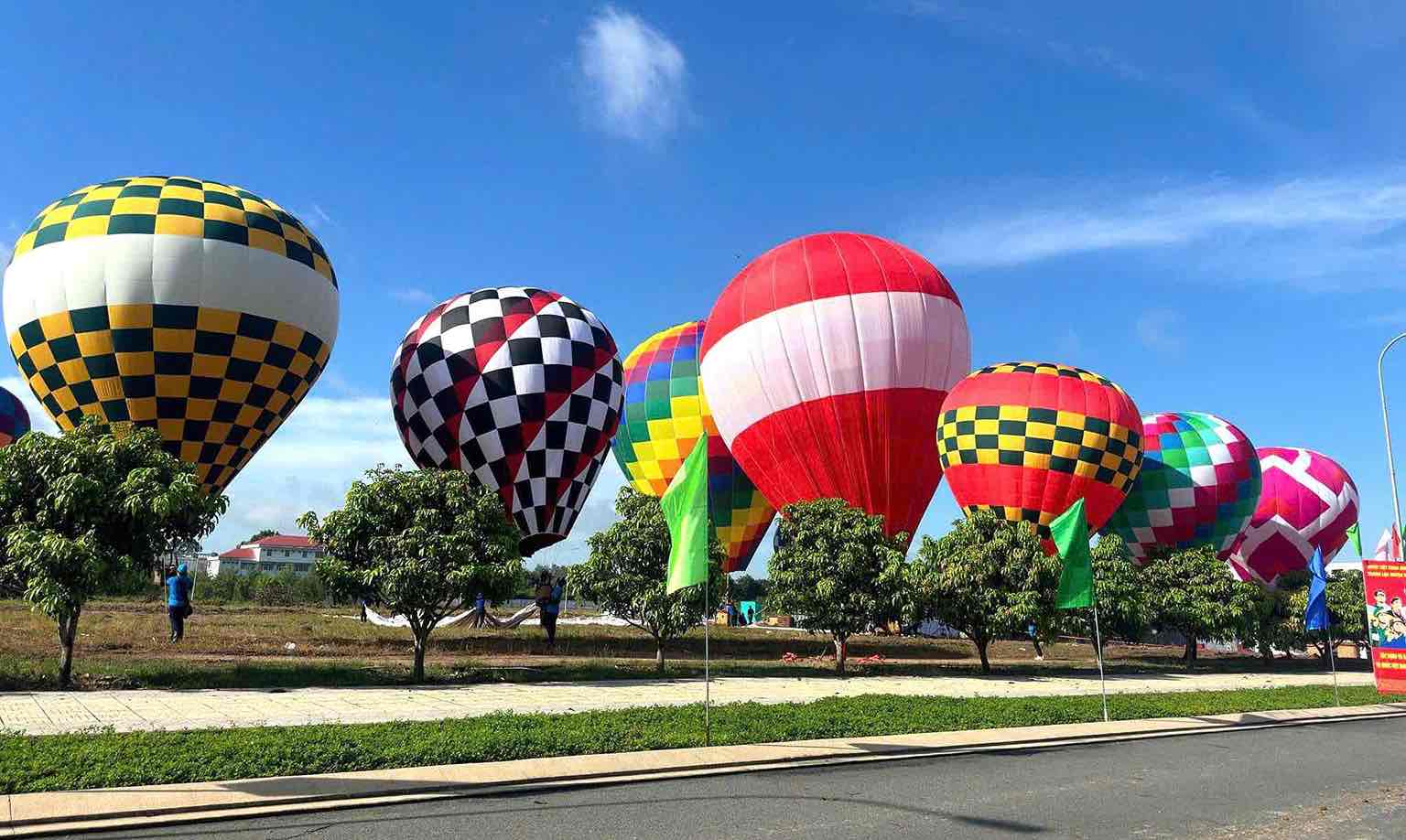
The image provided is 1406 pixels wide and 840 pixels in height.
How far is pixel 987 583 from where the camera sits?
27.8 m

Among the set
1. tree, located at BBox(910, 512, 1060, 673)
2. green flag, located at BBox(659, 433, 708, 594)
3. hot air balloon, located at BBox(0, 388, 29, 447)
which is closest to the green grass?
green flag, located at BBox(659, 433, 708, 594)

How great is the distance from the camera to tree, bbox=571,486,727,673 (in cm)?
2522

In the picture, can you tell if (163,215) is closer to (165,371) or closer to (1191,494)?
(165,371)

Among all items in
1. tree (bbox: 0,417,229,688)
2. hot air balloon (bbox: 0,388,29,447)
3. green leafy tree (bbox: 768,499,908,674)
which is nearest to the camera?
tree (bbox: 0,417,229,688)

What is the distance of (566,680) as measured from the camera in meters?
21.3

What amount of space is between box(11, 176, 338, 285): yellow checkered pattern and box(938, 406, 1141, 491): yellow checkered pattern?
2228 centimetres

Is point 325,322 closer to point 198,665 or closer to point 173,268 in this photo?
point 173,268

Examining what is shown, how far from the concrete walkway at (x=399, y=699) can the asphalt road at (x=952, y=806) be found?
534 centimetres

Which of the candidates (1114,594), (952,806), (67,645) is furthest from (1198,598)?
(67,645)

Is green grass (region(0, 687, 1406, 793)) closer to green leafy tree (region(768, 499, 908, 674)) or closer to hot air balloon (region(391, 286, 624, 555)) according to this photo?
green leafy tree (region(768, 499, 908, 674))

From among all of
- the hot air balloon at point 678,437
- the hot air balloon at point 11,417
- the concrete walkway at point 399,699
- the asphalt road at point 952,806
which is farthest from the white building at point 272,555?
the asphalt road at point 952,806

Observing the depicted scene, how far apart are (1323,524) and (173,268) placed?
54.3 m

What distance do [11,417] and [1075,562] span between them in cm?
5536

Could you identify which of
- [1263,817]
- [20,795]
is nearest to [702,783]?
[1263,817]
